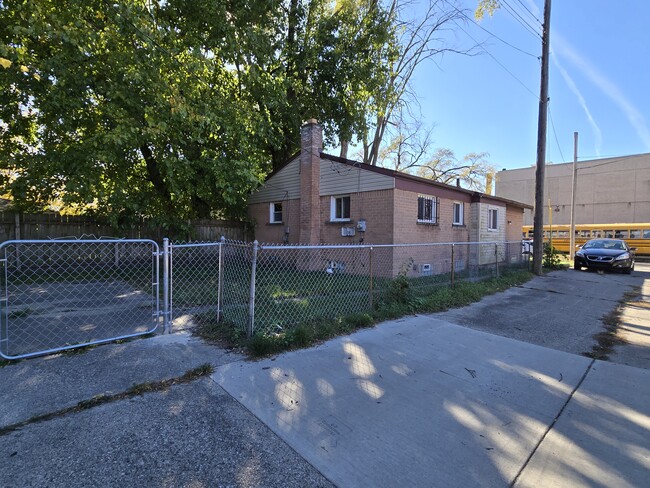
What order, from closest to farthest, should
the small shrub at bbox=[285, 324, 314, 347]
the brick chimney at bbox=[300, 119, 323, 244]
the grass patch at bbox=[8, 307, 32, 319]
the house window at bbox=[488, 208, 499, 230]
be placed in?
the small shrub at bbox=[285, 324, 314, 347] < the grass patch at bbox=[8, 307, 32, 319] < the brick chimney at bbox=[300, 119, 323, 244] < the house window at bbox=[488, 208, 499, 230]

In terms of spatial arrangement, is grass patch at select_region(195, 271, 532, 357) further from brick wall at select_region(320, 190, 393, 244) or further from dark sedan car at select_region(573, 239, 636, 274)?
dark sedan car at select_region(573, 239, 636, 274)

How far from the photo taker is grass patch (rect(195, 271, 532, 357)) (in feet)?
15.1

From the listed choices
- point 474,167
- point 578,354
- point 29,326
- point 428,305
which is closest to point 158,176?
point 29,326

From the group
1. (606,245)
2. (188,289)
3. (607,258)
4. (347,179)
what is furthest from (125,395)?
(606,245)

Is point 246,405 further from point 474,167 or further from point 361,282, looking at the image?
point 474,167

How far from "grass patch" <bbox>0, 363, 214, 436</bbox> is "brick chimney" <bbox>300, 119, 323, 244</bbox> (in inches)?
350

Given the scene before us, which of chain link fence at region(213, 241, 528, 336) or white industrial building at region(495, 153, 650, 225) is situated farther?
white industrial building at region(495, 153, 650, 225)

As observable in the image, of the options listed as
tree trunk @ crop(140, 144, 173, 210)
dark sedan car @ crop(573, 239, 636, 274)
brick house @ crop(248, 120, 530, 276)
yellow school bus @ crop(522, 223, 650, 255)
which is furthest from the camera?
yellow school bus @ crop(522, 223, 650, 255)

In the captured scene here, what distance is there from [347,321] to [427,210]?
7.74 m

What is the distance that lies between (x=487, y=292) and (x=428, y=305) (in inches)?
116

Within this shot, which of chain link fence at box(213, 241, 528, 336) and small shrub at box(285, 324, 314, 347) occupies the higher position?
chain link fence at box(213, 241, 528, 336)

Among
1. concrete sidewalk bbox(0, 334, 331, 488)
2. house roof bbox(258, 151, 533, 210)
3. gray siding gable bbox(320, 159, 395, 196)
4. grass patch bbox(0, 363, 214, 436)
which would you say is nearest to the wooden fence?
house roof bbox(258, 151, 533, 210)

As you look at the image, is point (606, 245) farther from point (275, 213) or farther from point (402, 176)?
point (275, 213)

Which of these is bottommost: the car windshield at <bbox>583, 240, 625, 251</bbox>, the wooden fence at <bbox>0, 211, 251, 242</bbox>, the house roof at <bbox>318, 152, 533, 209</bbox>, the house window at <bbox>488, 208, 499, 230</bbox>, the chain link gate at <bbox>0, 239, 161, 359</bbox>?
the chain link gate at <bbox>0, 239, 161, 359</bbox>
